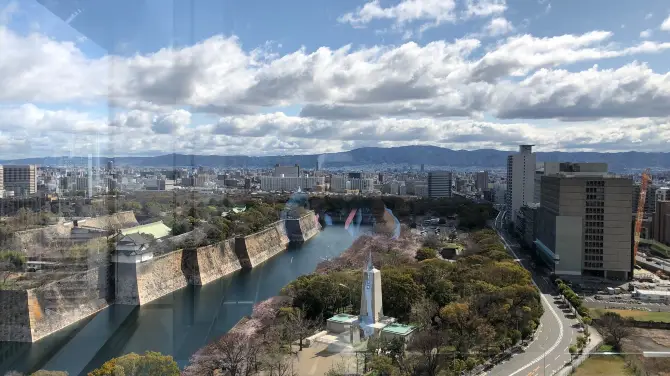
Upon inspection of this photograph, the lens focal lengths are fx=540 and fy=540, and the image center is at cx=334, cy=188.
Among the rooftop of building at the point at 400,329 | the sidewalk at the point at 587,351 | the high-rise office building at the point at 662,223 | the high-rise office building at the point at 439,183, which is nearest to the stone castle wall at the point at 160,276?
the rooftop of building at the point at 400,329

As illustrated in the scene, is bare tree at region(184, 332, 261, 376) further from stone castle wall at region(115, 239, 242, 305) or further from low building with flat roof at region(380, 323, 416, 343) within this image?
stone castle wall at region(115, 239, 242, 305)

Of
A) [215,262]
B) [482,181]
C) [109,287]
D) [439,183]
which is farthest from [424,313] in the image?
[482,181]

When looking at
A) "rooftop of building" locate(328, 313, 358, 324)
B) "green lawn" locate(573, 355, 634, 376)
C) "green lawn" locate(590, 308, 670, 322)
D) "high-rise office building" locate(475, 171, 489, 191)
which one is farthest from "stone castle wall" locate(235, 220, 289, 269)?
"high-rise office building" locate(475, 171, 489, 191)

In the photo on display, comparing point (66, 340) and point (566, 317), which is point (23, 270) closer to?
point (66, 340)

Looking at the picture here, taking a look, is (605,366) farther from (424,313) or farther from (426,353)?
(424,313)

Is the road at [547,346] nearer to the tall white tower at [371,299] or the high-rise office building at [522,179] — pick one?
the tall white tower at [371,299]

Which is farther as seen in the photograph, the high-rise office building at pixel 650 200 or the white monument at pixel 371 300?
the high-rise office building at pixel 650 200

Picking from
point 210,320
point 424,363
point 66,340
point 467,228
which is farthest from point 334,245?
point 424,363
